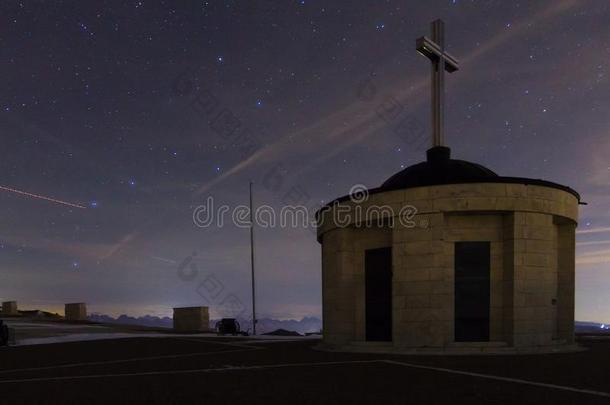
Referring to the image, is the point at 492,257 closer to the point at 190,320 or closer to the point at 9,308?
the point at 190,320

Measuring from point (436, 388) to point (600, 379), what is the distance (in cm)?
371

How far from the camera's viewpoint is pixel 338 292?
61.8ft

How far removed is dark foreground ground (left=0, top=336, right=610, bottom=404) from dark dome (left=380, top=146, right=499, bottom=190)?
6.88 meters

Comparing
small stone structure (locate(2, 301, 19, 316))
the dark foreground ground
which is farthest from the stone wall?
small stone structure (locate(2, 301, 19, 316))

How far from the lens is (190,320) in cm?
3562

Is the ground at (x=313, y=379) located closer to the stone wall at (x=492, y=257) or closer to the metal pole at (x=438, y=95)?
the stone wall at (x=492, y=257)

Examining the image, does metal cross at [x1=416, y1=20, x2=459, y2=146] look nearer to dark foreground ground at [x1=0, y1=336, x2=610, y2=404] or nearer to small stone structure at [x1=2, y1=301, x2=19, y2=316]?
dark foreground ground at [x1=0, y1=336, x2=610, y2=404]

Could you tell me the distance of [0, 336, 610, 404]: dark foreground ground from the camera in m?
8.17

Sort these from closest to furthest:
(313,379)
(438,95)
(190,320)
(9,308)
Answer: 1. (313,379)
2. (438,95)
3. (190,320)
4. (9,308)

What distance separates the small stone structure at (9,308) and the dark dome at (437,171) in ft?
140

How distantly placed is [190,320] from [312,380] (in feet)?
89.6

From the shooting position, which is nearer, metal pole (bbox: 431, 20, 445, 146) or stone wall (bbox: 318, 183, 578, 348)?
stone wall (bbox: 318, 183, 578, 348)

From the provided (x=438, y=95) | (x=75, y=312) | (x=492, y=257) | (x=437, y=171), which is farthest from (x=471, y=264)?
(x=75, y=312)

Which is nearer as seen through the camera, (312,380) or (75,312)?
(312,380)
